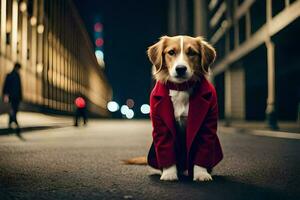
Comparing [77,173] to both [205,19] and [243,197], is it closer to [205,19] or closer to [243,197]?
[243,197]

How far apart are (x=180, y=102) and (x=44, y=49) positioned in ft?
139

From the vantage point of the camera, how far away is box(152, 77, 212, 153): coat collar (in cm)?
436

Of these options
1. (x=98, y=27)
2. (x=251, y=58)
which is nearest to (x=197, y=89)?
(x=251, y=58)

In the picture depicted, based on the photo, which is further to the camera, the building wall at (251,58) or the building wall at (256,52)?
the building wall at (251,58)

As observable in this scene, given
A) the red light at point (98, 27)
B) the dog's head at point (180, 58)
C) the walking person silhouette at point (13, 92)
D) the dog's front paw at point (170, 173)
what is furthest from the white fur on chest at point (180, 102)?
the red light at point (98, 27)

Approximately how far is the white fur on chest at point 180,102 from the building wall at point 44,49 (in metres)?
27.9

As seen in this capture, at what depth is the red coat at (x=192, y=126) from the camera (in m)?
4.37

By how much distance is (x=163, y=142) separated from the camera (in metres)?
4.46

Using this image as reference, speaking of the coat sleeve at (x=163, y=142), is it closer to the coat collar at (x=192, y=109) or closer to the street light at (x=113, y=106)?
the coat collar at (x=192, y=109)

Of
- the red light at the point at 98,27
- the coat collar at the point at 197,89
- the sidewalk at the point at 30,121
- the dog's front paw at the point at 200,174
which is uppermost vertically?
the red light at the point at 98,27

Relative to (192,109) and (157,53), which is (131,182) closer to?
(192,109)

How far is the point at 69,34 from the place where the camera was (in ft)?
209

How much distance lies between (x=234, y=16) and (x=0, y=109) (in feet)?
56.6

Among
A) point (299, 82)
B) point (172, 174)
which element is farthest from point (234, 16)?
point (172, 174)
